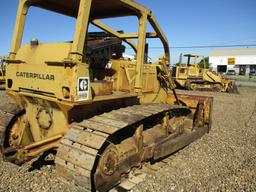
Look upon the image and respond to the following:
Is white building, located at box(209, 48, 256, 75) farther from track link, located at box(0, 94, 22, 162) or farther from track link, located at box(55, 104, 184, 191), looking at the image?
track link, located at box(55, 104, 184, 191)

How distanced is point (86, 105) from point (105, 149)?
2.25ft

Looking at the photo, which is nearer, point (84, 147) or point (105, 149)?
point (84, 147)

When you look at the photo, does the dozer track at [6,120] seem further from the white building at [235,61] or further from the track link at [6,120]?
the white building at [235,61]

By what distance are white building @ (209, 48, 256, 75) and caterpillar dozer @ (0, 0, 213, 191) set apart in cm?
5679

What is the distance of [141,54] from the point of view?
4020 mm

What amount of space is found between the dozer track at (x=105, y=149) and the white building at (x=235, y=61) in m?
57.5

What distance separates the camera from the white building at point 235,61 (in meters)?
56.8

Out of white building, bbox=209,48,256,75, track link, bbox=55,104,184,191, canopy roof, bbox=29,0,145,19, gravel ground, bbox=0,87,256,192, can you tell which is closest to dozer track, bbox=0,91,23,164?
gravel ground, bbox=0,87,256,192

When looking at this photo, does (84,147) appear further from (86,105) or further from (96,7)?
(96,7)

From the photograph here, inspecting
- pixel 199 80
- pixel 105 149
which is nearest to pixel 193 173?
pixel 105 149

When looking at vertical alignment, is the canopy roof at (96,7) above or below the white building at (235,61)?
below

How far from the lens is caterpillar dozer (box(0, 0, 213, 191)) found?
116 inches

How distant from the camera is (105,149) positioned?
3150 millimetres

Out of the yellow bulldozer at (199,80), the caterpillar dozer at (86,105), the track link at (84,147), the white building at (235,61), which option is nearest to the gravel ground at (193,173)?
the track link at (84,147)
